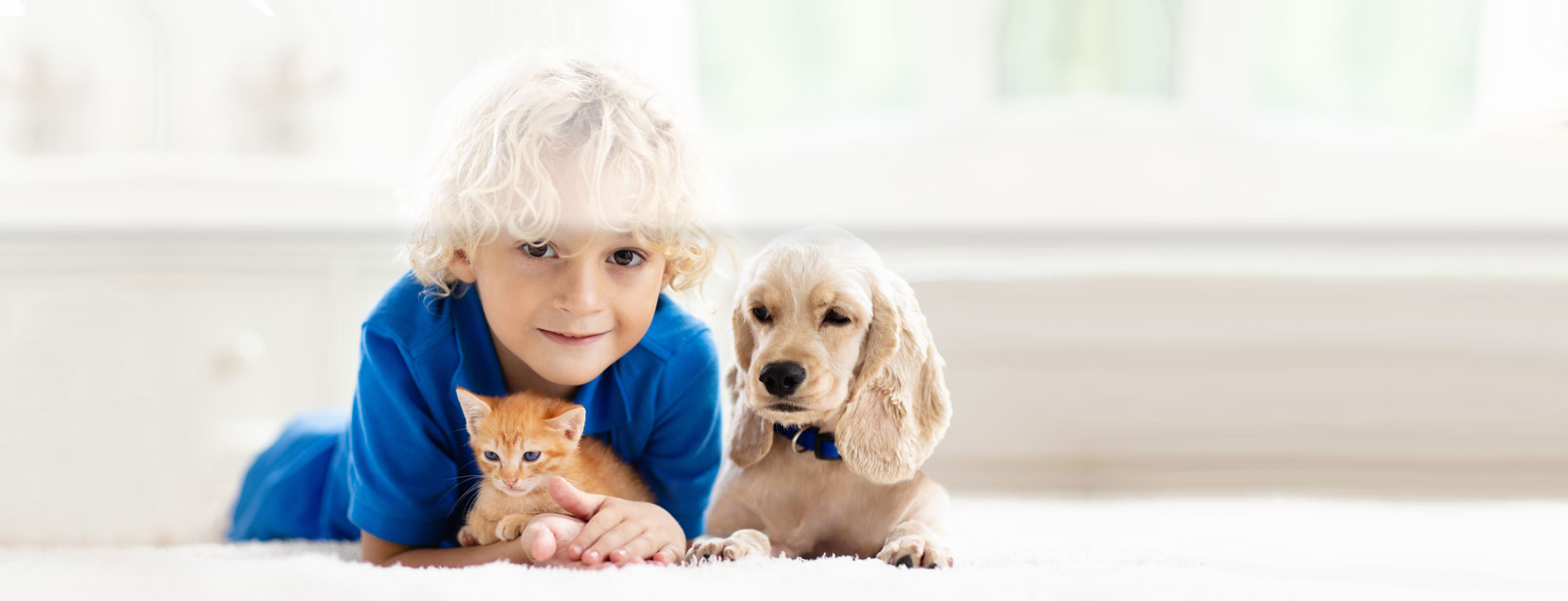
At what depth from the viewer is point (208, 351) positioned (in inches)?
43.9

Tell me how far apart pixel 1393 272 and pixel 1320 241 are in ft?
0.22

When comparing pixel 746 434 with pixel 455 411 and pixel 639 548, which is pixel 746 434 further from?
pixel 455 411

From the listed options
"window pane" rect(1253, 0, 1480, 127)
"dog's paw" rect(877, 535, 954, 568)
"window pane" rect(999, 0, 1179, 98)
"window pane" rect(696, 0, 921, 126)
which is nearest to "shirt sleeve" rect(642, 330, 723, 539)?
"dog's paw" rect(877, 535, 954, 568)

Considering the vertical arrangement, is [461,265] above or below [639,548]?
above

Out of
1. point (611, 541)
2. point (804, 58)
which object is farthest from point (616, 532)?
point (804, 58)

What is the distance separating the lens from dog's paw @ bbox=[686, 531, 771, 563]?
2.27ft

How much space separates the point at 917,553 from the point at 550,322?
0.30m

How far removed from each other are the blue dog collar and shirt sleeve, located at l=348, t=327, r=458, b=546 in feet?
0.88

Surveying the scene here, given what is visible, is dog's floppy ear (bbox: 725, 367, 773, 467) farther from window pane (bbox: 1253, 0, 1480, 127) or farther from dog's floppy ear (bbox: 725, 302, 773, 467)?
window pane (bbox: 1253, 0, 1480, 127)

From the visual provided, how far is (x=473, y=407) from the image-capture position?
29.3 inches

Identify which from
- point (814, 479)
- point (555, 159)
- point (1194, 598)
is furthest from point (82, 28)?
point (1194, 598)

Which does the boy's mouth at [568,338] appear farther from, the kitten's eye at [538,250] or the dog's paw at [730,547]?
the dog's paw at [730,547]

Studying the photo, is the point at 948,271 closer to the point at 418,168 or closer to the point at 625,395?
the point at 625,395

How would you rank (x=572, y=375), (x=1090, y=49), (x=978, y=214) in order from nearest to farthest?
(x=572, y=375)
(x=978, y=214)
(x=1090, y=49)
